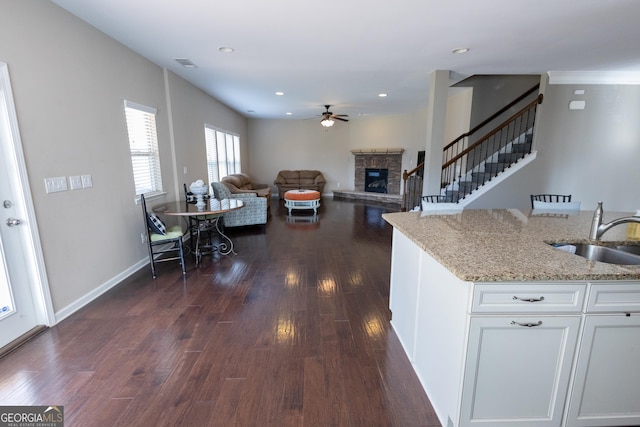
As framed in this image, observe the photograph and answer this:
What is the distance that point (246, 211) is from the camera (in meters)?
5.61

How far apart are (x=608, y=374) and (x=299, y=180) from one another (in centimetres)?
887

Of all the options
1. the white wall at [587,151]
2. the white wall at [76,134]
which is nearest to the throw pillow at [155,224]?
the white wall at [76,134]

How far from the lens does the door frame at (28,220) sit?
2.12 metres

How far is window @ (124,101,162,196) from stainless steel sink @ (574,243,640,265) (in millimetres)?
4437

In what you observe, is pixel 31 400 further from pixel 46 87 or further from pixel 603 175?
pixel 603 175

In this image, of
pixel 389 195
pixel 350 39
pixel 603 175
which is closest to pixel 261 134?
pixel 389 195

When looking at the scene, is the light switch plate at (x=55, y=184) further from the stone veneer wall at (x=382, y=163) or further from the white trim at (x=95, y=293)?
the stone veneer wall at (x=382, y=163)

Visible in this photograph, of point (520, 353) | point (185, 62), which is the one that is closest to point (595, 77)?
point (520, 353)

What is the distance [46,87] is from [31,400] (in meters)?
2.33

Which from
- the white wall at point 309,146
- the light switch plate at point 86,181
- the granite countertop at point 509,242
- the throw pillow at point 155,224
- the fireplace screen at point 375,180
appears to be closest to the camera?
the granite countertop at point 509,242

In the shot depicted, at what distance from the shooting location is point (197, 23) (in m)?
2.76

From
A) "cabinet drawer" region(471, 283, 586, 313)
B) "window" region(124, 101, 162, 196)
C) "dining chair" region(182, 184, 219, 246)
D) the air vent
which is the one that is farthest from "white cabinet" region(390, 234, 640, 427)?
the air vent

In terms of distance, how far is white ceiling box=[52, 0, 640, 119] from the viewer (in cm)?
248

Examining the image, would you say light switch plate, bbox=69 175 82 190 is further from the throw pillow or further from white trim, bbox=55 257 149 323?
white trim, bbox=55 257 149 323
